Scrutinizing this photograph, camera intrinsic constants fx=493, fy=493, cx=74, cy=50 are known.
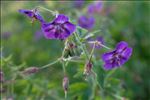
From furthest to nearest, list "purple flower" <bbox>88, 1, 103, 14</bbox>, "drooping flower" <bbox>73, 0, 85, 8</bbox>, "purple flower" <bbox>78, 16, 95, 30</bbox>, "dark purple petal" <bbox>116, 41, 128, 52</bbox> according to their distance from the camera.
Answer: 1. "drooping flower" <bbox>73, 0, 85, 8</bbox>
2. "purple flower" <bbox>88, 1, 103, 14</bbox>
3. "purple flower" <bbox>78, 16, 95, 30</bbox>
4. "dark purple petal" <bbox>116, 41, 128, 52</bbox>

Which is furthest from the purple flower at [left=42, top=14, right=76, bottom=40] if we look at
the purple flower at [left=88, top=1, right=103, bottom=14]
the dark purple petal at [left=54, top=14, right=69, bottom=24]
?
the purple flower at [left=88, top=1, right=103, bottom=14]

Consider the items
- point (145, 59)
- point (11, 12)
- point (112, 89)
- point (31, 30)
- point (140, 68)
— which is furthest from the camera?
point (11, 12)

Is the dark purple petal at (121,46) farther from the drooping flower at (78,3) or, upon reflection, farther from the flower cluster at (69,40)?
the drooping flower at (78,3)

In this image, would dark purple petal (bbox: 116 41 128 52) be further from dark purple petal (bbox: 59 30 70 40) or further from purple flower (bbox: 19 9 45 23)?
purple flower (bbox: 19 9 45 23)

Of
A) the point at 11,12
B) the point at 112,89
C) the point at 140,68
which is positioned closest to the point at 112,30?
the point at 140,68

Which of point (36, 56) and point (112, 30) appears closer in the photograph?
point (36, 56)

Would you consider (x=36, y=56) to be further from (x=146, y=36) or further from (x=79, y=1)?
(x=146, y=36)

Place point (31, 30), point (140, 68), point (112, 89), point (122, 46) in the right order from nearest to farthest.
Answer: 1. point (122, 46)
2. point (112, 89)
3. point (140, 68)
4. point (31, 30)
